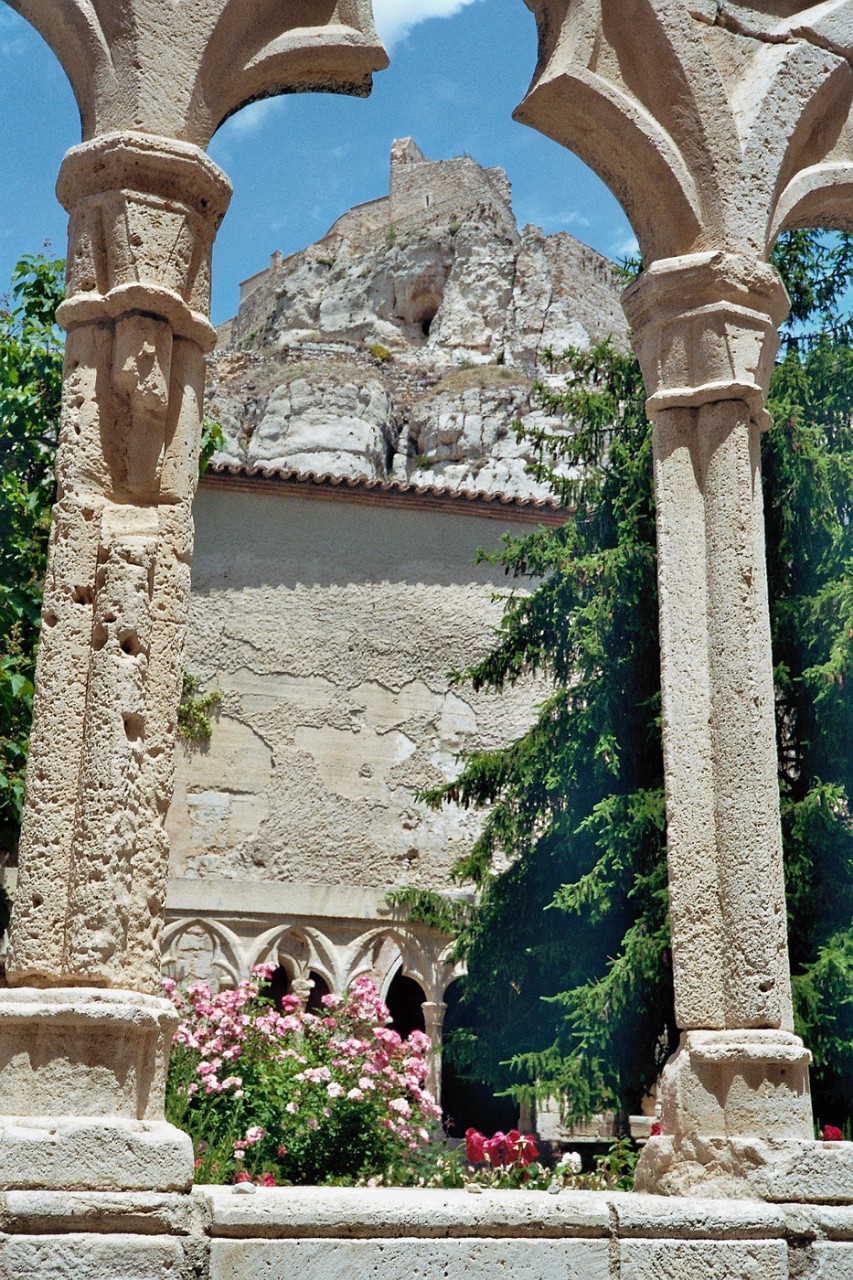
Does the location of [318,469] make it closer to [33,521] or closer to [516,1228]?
[33,521]

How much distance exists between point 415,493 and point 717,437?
8259 millimetres

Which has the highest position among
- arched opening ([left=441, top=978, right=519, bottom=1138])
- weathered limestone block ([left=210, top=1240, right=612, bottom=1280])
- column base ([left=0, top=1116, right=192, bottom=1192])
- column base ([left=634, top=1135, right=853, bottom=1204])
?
column base ([left=0, top=1116, right=192, bottom=1192])

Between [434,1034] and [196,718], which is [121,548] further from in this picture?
[196,718]

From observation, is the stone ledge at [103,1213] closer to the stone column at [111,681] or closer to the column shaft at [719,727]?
the stone column at [111,681]

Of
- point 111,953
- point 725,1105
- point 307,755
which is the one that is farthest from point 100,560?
point 307,755

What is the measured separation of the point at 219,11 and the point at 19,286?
4.50 metres

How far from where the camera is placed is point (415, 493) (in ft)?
40.9

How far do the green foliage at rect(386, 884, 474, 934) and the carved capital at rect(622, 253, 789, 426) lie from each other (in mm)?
6755

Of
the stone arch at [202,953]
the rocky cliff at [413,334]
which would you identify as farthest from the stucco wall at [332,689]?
the rocky cliff at [413,334]

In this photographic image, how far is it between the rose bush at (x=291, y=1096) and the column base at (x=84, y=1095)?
2.44 m

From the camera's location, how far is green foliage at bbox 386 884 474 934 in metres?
10.6

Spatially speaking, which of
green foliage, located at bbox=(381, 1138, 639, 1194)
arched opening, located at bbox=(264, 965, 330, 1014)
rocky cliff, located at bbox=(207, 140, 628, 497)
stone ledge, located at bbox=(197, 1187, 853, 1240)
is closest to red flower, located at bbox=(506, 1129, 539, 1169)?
green foliage, located at bbox=(381, 1138, 639, 1194)

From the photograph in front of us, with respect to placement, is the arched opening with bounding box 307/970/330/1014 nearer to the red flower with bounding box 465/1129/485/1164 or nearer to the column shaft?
the red flower with bounding box 465/1129/485/1164

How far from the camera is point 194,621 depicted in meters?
12.2
